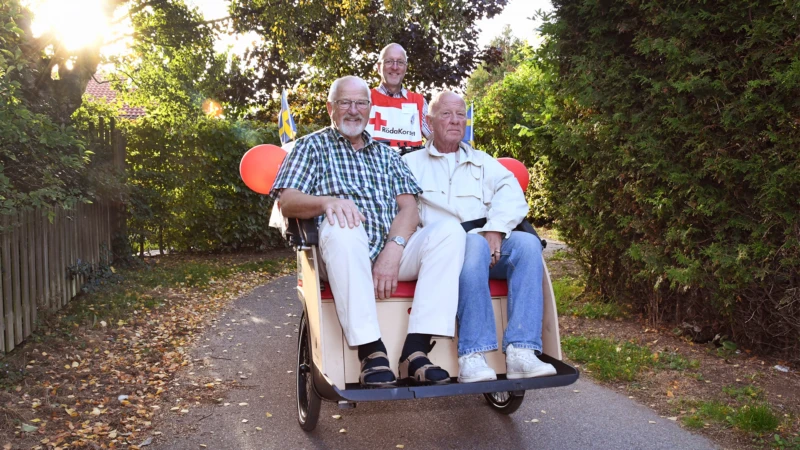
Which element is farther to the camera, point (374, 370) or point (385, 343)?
point (385, 343)

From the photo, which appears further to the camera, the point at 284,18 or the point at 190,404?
the point at 284,18

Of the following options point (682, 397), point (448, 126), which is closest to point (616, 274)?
point (682, 397)

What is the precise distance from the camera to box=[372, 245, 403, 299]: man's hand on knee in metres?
2.97

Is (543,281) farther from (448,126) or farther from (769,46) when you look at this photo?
(769,46)

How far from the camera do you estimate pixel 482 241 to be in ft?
10.2

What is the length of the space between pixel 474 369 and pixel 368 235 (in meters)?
0.84

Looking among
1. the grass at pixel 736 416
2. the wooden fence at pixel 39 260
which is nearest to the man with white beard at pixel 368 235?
the grass at pixel 736 416

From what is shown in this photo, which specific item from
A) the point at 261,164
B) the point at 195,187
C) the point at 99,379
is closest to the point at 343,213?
the point at 261,164

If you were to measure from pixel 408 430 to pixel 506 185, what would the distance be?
1.40 meters

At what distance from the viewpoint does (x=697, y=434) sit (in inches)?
129

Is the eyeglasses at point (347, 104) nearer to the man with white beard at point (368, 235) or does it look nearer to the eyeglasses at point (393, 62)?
the man with white beard at point (368, 235)

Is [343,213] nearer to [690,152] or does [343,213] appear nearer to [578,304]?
[690,152]

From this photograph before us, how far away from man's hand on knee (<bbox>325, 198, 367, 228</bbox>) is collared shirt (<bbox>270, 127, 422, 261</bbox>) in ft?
0.56

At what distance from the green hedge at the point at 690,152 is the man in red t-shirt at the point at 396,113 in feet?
4.54
